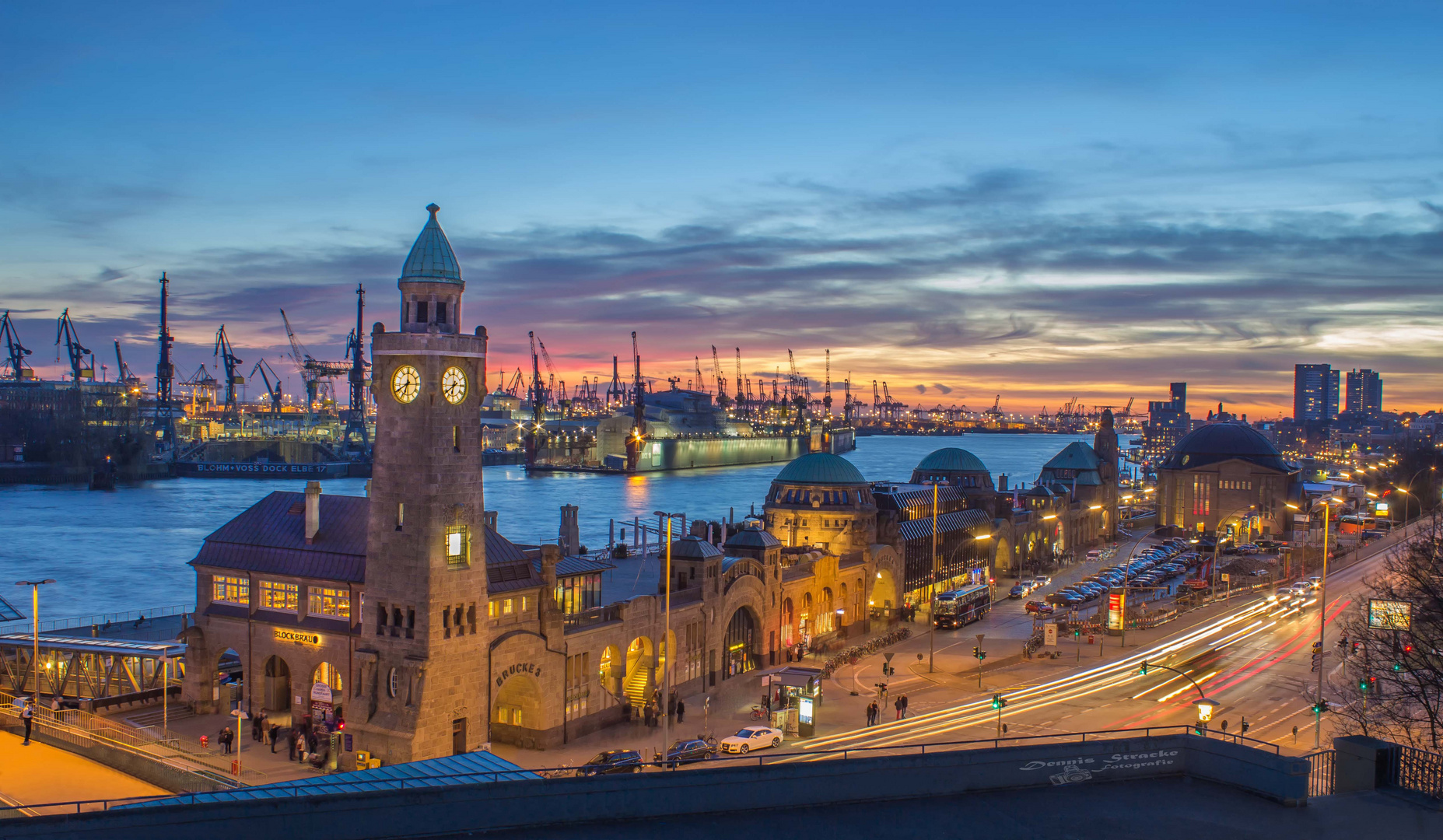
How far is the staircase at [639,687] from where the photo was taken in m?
54.9

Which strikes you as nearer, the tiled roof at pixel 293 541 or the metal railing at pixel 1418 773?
the metal railing at pixel 1418 773

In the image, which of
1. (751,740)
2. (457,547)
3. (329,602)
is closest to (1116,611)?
(751,740)

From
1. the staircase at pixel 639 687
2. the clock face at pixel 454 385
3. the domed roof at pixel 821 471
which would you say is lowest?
the staircase at pixel 639 687

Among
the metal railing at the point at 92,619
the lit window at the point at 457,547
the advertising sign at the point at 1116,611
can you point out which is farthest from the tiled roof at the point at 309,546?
the advertising sign at the point at 1116,611

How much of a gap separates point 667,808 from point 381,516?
2683 centimetres

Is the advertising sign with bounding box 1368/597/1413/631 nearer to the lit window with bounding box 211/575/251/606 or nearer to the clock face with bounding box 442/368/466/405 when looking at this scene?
the clock face with bounding box 442/368/466/405

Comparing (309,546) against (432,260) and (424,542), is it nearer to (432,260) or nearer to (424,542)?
(424,542)

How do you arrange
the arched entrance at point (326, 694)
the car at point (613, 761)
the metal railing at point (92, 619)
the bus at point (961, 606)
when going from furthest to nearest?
1. the metal railing at point (92, 619)
2. the bus at point (961, 606)
3. the arched entrance at point (326, 694)
4. the car at point (613, 761)

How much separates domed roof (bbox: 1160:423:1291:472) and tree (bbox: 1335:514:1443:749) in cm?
9300

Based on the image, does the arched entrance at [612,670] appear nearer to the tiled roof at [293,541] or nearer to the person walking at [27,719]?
the tiled roof at [293,541]

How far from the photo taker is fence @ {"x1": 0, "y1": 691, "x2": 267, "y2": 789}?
39.6m

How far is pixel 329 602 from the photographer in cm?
5025

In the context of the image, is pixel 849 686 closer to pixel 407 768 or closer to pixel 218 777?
pixel 218 777

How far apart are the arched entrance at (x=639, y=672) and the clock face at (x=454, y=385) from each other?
53.7 ft
